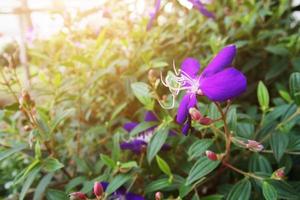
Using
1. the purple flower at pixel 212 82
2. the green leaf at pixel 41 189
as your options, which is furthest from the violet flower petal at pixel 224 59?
the green leaf at pixel 41 189

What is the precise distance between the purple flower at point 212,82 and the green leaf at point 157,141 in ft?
0.40

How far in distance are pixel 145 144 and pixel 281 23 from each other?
2.39 feet

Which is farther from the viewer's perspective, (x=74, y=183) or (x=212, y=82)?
(x=74, y=183)

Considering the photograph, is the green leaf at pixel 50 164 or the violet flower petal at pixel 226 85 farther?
the green leaf at pixel 50 164

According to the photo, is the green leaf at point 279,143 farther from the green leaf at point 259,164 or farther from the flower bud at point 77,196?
the flower bud at point 77,196

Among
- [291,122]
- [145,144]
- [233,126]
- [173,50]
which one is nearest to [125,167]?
[145,144]

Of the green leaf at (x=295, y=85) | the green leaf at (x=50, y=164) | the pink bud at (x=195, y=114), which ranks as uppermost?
the pink bud at (x=195, y=114)

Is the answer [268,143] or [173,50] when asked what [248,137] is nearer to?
[268,143]

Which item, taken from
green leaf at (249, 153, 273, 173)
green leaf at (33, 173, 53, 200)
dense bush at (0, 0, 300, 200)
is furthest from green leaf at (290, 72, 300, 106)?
green leaf at (33, 173, 53, 200)

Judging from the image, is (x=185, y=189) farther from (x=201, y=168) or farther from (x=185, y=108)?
(x=185, y=108)

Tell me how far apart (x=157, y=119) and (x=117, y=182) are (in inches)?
8.0

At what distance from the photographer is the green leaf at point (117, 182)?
725 mm

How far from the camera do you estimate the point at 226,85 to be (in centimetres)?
56

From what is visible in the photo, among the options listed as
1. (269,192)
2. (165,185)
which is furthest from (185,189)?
(269,192)
